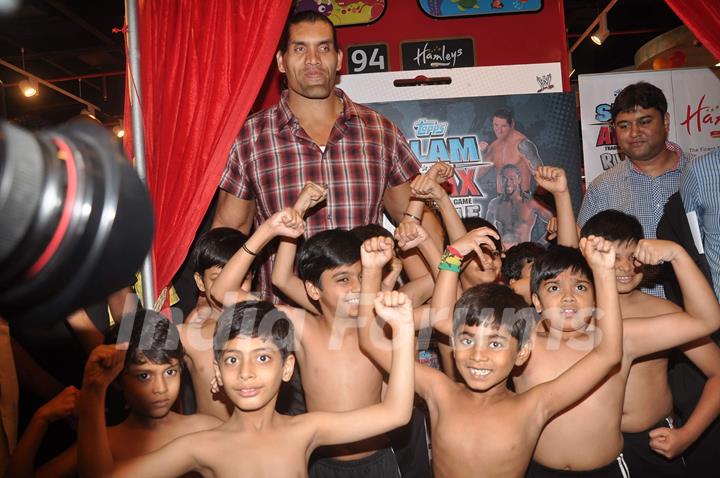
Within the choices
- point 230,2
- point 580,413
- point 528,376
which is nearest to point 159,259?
point 230,2

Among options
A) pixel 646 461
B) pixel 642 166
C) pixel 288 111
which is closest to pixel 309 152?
pixel 288 111

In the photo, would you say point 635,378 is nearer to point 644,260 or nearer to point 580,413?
point 580,413

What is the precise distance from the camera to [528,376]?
287 cm

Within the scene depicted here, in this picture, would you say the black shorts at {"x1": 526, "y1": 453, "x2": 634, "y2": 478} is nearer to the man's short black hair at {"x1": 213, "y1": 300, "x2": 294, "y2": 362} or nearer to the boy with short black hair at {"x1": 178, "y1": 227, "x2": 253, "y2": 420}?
the man's short black hair at {"x1": 213, "y1": 300, "x2": 294, "y2": 362}

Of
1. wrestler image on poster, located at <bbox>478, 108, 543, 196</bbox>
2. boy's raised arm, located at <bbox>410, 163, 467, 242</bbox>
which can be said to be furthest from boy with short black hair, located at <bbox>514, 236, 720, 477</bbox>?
wrestler image on poster, located at <bbox>478, 108, 543, 196</bbox>

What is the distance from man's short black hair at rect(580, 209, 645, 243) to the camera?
3201 mm

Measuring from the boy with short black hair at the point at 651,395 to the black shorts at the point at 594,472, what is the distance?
156mm

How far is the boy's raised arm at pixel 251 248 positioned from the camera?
282 cm

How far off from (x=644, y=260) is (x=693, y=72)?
268 cm

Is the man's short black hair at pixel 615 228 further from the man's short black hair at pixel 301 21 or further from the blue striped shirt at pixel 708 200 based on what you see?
the man's short black hair at pixel 301 21

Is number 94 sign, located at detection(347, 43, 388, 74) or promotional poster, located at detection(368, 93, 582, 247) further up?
number 94 sign, located at detection(347, 43, 388, 74)

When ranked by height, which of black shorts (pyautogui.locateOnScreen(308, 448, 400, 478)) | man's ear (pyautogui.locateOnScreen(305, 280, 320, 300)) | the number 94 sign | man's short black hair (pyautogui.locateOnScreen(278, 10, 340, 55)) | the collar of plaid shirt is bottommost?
black shorts (pyautogui.locateOnScreen(308, 448, 400, 478))

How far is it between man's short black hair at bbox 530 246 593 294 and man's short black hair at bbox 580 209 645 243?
284 mm

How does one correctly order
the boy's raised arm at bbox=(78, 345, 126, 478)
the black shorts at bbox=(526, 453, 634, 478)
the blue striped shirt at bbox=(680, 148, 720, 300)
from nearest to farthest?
the boy's raised arm at bbox=(78, 345, 126, 478) < the black shorts at bbox=(526, 453, 634, 478) < the blue striped shirt at bbox=(680, 148, 720, 300)
